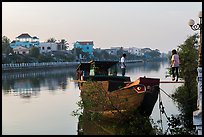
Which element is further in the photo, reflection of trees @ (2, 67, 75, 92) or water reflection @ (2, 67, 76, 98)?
reflection of trees @ (2, 67, 75, 92)

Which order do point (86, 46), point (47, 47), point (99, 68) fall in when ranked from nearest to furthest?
point (99, 68) < point (47, 47) < point (86, 46)

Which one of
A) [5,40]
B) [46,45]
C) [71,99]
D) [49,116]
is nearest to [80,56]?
[46,45]

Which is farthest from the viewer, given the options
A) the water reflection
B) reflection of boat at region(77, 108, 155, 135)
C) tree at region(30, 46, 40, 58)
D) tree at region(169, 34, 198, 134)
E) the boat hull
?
tree at region(30, 46, 40, 58)

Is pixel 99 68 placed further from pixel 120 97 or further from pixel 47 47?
pixel 47 47

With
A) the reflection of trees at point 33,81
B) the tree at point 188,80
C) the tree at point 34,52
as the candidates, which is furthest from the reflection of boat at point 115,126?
the tree at point 34,52

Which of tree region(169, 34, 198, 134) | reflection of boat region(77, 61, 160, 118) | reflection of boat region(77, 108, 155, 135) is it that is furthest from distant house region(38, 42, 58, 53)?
reflection of boat region(77, 61, 160, 118)

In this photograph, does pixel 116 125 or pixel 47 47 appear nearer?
pixel 116 125

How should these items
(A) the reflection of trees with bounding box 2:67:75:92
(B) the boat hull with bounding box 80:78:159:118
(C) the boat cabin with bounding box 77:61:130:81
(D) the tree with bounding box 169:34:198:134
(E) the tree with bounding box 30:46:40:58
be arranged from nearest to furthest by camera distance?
1. (B) the boat hull with bounding box 80:78:159:118
2. (D) the tree with bounding box 169:34:198:134
3. (C) the boat cabin with bounding box 77:61:130:81
4. (A) the reflection of trees with bounding box 2:67:75:92
5. (E) the tree with bounding box 30:46:40:58

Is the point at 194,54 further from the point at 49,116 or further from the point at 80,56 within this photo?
the point at 80,56

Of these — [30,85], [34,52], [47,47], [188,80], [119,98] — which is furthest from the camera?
[47,47]

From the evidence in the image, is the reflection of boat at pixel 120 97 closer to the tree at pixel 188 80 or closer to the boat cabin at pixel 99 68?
the tree at pixel 188 80

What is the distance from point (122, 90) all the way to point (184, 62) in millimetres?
2481

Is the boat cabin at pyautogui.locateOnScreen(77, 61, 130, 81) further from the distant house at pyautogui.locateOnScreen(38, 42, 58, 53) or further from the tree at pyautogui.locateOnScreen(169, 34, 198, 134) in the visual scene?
the distant house at pyautogui.locateOnScreen(38, 42, 58, 53)

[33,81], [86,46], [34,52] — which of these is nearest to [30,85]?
[33,81]
